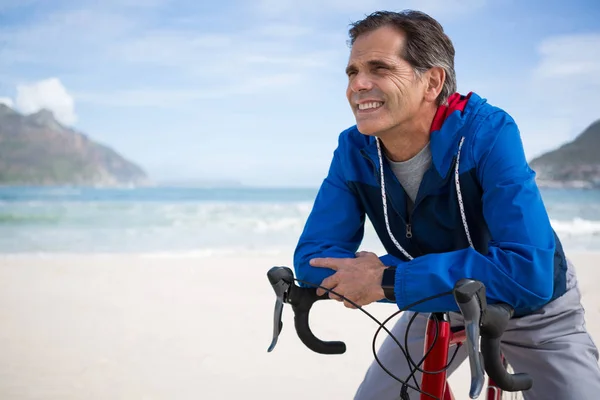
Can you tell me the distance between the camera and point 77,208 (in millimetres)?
22328

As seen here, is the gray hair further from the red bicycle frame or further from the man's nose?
the red bicycle frame

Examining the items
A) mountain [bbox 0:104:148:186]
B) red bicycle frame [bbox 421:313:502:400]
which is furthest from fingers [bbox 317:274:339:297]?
mountain [bbox 0:104:148:186]

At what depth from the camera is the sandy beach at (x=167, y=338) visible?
4449 mm

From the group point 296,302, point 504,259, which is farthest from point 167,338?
point 504,259

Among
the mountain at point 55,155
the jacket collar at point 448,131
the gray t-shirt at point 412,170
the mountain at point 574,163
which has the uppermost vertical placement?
the mountain at point 55,155

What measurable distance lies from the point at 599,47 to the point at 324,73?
15.0 metres

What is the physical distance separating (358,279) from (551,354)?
61cm

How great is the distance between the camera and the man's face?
5.55 feet

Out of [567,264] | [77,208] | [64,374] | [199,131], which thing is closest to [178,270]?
[64,374]

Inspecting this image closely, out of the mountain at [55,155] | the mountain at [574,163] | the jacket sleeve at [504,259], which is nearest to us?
Result: the jacket sleeve at [504,259]

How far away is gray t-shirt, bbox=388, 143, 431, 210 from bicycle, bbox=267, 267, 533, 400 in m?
0.33

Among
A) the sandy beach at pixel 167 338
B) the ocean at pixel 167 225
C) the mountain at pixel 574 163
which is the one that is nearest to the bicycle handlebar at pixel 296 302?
the sandy beach at pixel 167 338

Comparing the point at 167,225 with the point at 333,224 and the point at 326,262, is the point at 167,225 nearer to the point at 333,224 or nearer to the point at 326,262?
the point at 333,224

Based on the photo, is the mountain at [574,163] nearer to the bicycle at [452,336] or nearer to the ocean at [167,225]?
the ocean at [167,225]
